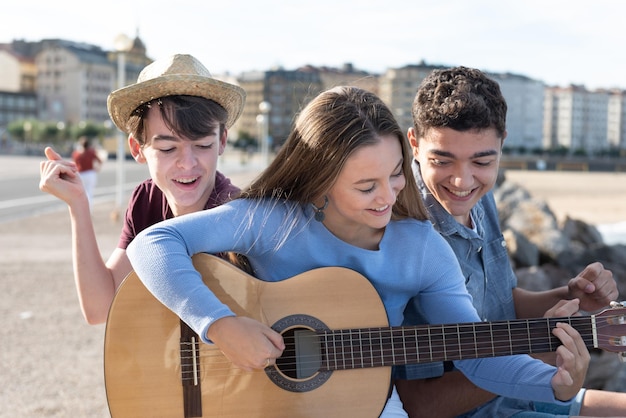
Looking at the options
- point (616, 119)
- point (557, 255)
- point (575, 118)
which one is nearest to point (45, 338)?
point (557, 255)

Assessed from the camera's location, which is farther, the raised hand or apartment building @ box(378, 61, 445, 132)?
apartment building @ box(378, 61, 445, 132)

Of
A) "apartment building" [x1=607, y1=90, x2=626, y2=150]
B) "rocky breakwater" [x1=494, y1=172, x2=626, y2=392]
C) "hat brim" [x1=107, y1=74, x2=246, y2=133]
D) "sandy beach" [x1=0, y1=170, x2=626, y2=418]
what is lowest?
"apartment building" [x1=607, y1=90, x2=626, y2=150]

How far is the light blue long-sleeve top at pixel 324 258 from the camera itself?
2.38 m

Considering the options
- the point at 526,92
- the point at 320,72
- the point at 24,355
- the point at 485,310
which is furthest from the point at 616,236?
the point at 526,92

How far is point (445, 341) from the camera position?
244 centimetres

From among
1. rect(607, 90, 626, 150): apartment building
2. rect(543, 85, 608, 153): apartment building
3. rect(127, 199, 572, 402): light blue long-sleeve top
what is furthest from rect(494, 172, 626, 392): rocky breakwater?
rect(607, 90, 626, 150): apartment building

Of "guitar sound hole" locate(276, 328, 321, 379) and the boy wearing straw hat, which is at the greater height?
the boy wearing straw hat

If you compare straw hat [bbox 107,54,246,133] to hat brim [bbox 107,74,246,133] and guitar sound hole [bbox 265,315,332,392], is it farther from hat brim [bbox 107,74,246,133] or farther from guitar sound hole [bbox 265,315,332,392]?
guitar sound hole [bbox 265,315,332,392]

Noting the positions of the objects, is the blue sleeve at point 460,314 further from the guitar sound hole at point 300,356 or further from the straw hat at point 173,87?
the straw hat at point 173,87

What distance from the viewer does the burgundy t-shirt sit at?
2.96m

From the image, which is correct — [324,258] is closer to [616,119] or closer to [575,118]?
[575,118]


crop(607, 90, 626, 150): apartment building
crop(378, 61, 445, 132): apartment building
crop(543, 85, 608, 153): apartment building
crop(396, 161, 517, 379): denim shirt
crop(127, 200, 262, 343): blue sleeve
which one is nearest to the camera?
crop(127, 200, 262, 343): blue sleeve

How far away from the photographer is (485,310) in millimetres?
2951

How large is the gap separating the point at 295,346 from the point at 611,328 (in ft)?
3.07
